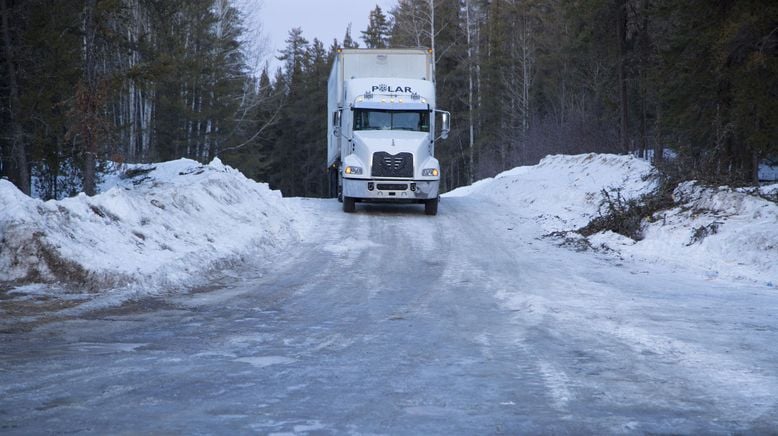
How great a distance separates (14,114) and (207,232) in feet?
23.6

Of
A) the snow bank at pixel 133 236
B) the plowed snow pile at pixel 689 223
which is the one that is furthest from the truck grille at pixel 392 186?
the snow bank at pixel 133 236

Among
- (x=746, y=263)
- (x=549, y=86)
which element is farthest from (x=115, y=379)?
(x=549, y=86)

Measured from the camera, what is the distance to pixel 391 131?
816 inches

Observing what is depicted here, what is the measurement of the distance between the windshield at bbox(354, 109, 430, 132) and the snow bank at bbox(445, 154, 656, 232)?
402 centimetres

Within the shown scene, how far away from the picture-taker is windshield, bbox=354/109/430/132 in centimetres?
Result: 2081

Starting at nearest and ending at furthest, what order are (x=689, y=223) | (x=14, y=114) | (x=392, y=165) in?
(x=689, y=223), (x=14, y=114), (x=392, y=165)

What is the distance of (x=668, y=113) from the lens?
28.5m

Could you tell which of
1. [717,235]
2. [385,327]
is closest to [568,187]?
[717,235]

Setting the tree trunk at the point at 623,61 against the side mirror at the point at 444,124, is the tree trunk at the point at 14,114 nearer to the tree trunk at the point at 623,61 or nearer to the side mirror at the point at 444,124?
the side mirror at the point at 444,124

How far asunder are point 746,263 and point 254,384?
29.2 feet

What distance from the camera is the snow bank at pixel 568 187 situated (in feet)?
62.8

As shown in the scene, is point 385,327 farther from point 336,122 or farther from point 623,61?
point 623,61

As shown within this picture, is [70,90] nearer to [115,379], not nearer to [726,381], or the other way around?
[115,379]

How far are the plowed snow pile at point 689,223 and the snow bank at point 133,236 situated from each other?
688cm
